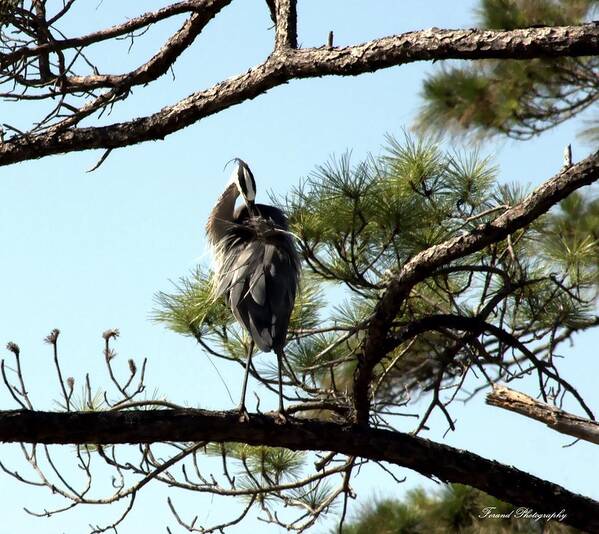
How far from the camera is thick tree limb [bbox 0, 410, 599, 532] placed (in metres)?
2.80

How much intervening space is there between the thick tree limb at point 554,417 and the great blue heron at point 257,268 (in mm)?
807

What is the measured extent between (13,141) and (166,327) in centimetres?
132

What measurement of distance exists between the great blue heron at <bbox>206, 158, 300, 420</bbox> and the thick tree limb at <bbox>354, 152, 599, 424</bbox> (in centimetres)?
63

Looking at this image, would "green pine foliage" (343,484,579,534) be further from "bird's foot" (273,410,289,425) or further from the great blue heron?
"bird's foot" (273,410,289,425)

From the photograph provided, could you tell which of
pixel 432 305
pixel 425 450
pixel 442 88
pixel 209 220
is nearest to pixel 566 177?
pixel 425 450

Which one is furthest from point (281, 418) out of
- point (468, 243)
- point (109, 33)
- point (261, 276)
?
point (109, 33)

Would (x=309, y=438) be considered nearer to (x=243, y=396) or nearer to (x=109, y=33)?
(x=243, y=396)

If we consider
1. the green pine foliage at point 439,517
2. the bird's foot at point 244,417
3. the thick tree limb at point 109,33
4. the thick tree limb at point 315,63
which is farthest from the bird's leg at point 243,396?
the green pine foliage at point 439,517

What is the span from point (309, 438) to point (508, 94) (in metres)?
4.21

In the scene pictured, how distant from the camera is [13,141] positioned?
3.35 metres

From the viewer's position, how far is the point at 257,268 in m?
3.95

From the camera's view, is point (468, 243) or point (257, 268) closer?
point (468, 243)

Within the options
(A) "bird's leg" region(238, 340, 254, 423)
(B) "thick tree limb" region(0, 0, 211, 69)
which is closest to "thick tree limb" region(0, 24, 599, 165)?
(B) "thick tree limb" region(0, 0, 211, 69)

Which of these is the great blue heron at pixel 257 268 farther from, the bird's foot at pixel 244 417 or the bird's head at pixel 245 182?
the bird's foot at pixel 244 417
